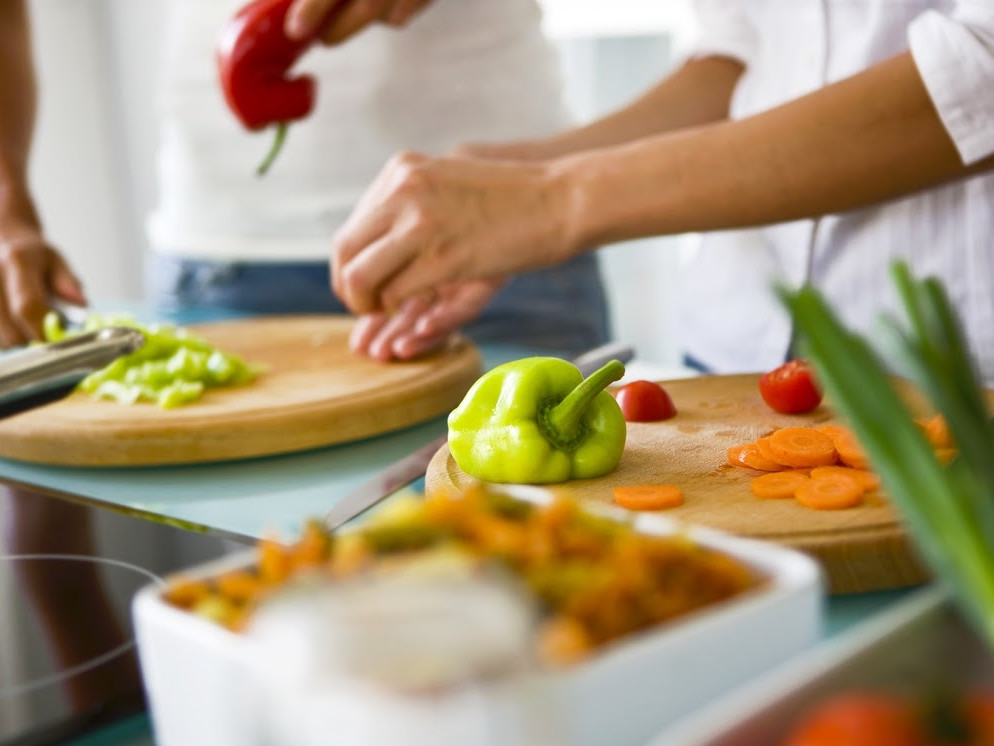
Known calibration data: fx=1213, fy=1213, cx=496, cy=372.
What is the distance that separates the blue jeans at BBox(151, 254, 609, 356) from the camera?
194cm

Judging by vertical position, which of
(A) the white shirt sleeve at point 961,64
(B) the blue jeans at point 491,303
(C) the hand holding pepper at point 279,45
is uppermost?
(C) the hand holding pepper at point 279,45

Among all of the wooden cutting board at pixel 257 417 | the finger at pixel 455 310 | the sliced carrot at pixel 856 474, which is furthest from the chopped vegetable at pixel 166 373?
the sliced carrot at pixel 856 474

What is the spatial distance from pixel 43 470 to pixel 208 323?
0.63 m

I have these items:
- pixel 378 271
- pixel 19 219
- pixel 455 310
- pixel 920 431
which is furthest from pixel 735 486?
pixel 19 219

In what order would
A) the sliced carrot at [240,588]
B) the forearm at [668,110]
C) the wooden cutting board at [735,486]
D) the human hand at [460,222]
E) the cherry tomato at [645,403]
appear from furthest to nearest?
the forearm at [668,110] → the human hand at [460,222] → the cherry tomato at [645,403] → the wooden cutting board at [735,486] → the sliced carrot at [240,588]

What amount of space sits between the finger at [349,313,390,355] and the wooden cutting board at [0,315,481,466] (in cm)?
3

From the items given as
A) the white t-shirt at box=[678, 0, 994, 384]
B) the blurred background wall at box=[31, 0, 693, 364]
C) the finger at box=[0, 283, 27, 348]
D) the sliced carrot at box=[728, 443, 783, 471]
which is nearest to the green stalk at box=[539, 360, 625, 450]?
the sliced carrot at box=[728, 443, 783, 471]

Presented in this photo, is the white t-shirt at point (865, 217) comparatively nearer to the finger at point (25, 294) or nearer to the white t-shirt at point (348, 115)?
the white t-shirt at point (348, 115)

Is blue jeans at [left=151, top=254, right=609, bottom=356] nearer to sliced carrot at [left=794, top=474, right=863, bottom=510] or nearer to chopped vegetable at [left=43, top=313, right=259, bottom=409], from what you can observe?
chopped vegetable at [left=43, top=313, right=259, bottom=409]

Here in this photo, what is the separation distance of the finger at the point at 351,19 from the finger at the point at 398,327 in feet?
1.34

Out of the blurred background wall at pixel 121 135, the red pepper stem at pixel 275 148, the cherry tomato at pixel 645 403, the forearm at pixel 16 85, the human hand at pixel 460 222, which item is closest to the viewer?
the cherry tomato at pixel 645 403

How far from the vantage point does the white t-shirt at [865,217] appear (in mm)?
1171

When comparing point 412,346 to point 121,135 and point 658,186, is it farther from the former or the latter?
point 121,135

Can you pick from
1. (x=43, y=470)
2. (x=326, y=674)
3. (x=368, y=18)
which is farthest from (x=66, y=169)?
(x=326, y=674)
